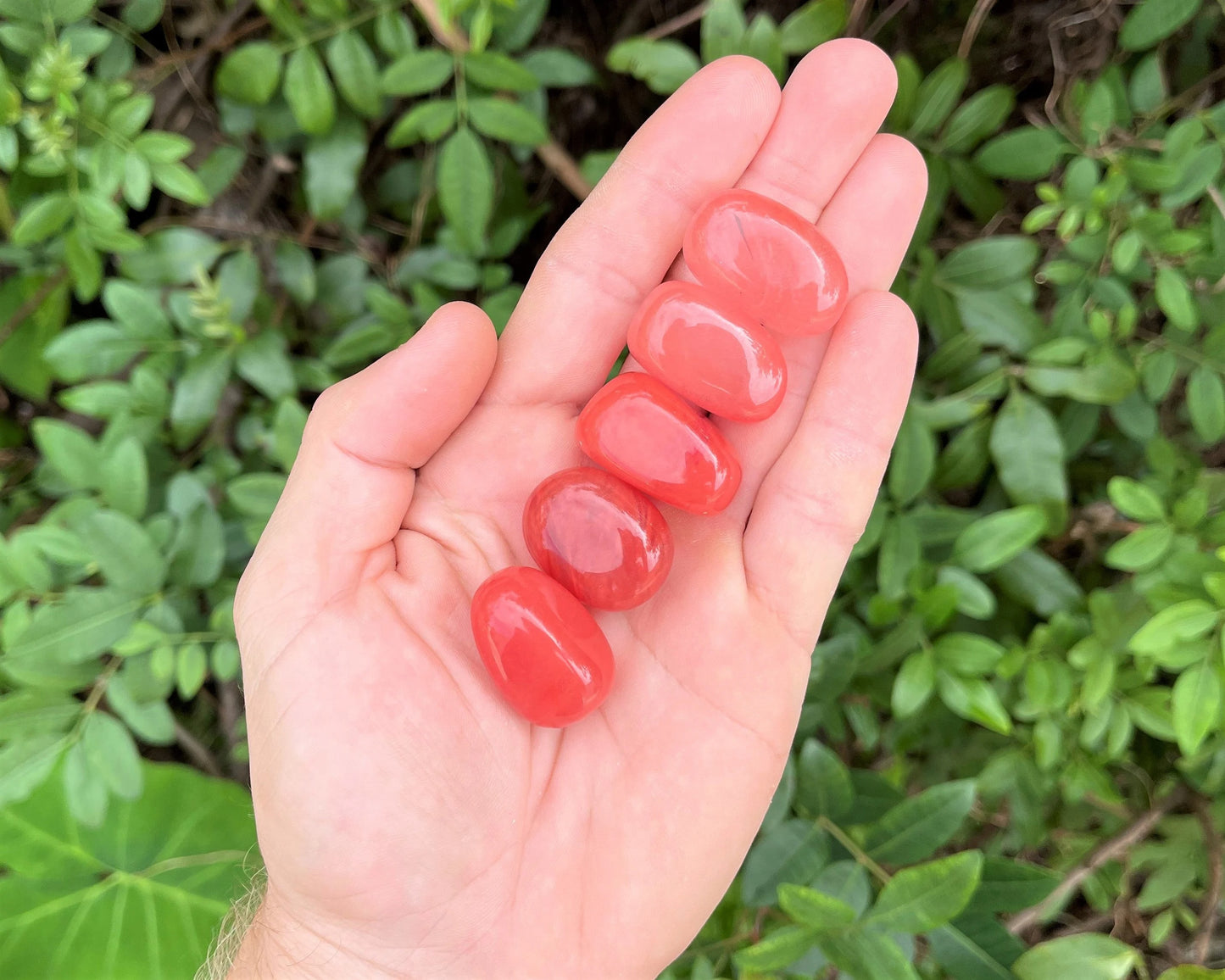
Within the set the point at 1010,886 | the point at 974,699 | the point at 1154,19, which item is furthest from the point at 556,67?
the point at 1010,886

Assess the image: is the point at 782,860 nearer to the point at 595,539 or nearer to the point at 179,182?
the point at 595,539

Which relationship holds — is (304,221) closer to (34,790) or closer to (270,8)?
(270,8)

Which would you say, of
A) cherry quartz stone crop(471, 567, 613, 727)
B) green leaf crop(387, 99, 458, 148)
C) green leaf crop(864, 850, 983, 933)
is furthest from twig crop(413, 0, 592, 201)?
green leaf crop(864, 850, 983, 933)

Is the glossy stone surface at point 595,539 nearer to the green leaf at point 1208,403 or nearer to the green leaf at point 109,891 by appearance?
the green leaf at point 1208,403

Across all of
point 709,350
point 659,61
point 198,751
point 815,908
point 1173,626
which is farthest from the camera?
point 198,751

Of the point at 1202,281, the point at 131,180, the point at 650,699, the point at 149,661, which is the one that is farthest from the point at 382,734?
the point at 1202,281
